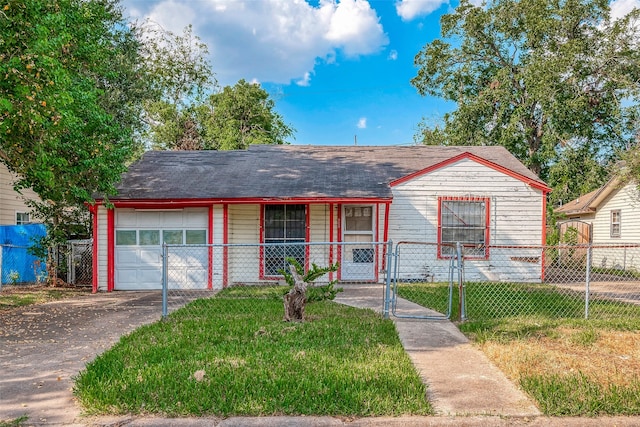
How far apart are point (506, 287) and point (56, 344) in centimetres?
907

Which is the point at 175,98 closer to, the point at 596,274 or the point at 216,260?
the point at 216,260

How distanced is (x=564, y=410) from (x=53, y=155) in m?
8.88

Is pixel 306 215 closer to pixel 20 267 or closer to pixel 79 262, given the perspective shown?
pixel 79 262

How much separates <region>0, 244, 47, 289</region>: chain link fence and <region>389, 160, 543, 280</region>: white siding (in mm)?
10407

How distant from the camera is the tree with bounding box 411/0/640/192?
21422 mm

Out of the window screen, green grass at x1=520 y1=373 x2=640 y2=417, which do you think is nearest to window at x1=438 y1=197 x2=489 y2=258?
green grass at x1=520 y1=373 x2=640 y2=417

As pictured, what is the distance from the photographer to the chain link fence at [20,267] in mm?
12531

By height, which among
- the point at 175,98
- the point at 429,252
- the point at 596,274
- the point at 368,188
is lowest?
the point at 596,274

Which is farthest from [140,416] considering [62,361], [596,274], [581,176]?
[581,176]

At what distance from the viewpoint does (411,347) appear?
18.1 feet

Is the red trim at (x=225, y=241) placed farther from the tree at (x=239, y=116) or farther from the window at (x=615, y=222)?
the tree at (x=239, y=116)

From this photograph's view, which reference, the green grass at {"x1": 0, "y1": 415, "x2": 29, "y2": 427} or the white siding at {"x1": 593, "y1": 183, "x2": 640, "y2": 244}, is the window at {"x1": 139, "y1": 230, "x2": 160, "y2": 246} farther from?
the white siding at {"x1": 593, "y1": 183, "x2": 640, "y2": 244}

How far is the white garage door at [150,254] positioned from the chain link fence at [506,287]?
5237 millimetres

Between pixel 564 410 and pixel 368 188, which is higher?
pixel 368 188
